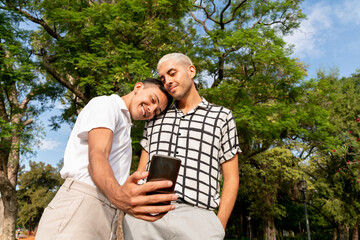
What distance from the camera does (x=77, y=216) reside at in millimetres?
1425

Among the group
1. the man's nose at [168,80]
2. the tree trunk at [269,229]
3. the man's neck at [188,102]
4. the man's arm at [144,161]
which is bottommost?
the tree trunk at [269,229]

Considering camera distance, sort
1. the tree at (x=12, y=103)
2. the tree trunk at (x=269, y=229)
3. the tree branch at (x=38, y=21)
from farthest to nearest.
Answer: the tree trunk at (x=269, y=229), the tree branch at (x=38, y=21), the tree at (x=12, y=103)

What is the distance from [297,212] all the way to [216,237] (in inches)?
1159

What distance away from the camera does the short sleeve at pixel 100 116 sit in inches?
53.4

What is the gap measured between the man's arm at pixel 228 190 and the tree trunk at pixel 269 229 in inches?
845

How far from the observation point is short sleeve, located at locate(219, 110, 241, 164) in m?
2.17

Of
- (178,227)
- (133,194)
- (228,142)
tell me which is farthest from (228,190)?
(133,194)

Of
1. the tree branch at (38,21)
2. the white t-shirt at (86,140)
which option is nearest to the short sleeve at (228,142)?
the white t-shirt at (86,140)

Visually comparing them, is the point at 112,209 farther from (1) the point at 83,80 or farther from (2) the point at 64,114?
(2) the point at 64,114

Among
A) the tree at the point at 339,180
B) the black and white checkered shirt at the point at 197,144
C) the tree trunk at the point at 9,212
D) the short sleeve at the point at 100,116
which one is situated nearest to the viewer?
the short sleeve at the point at 100,116

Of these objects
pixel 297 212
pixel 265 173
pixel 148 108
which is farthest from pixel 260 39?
pixel 297 212

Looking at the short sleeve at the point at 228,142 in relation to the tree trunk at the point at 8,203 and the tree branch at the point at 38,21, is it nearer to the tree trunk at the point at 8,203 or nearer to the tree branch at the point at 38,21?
the tree branch at the point at 38,21

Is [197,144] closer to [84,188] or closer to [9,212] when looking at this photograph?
[84,188]

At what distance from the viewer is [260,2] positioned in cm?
1361
